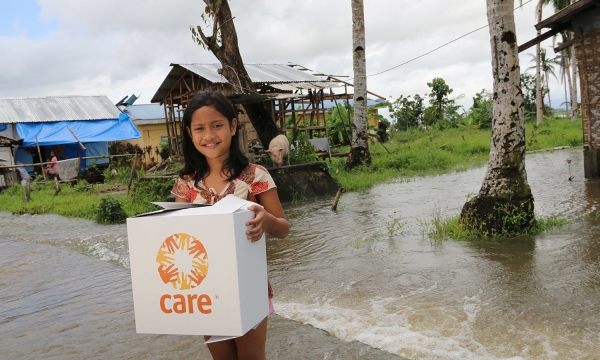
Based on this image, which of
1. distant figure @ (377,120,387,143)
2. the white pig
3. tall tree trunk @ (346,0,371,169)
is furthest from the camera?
distant figure @ (377,120,387,143)

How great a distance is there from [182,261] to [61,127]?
21.9m

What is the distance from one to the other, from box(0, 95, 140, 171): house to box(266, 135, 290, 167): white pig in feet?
35.9

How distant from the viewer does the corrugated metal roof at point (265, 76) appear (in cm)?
1711

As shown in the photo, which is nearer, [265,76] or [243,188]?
[243,188]

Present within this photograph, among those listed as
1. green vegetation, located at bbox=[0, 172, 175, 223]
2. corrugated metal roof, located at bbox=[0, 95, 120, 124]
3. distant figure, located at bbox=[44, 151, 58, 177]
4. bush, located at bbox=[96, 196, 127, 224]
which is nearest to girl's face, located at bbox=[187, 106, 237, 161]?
green vegetation, located at bbox=[0, 172, 175, 223]

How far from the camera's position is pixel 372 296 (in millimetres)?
4758

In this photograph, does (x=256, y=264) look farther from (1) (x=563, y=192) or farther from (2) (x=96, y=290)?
(1) (x=563, y=192)

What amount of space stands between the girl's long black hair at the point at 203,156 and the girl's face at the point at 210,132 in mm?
24

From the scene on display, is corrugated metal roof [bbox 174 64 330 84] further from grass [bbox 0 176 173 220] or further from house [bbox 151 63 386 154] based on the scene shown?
grass [bbox 0 176 173 220]

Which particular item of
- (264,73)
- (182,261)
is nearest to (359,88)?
(264,73)

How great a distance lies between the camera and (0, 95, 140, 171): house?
2125cm

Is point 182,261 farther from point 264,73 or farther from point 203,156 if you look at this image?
point 264,73

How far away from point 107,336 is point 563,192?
24.5 ft

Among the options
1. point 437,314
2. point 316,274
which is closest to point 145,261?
point 437,314
